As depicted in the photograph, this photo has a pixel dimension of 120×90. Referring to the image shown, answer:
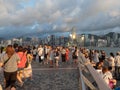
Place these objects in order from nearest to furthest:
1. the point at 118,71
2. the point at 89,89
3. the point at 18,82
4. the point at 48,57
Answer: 1. the point at 89,89
2. the point at 18,82
3. the point at 118,71
4. the point at 48,57

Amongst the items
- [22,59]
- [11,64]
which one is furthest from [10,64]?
[22,59]

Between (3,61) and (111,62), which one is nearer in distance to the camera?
(3,61)

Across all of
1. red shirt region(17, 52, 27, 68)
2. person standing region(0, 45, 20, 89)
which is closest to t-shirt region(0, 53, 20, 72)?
person standing region(0, 45, 20, 89)

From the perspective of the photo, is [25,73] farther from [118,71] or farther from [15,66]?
[118,71]

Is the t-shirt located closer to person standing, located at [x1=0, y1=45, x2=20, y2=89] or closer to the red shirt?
person standing, located at [x1=0, y1=45, x2=20, y2=89]

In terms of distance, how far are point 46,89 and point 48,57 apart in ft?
61.8

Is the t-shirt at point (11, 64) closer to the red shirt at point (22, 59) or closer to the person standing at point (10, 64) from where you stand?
the person standing at point (10, 64)

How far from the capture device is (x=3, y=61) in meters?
13.3

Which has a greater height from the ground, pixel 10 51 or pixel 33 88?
pixel 10 51

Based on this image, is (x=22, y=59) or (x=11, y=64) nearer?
(x=11, y=64)

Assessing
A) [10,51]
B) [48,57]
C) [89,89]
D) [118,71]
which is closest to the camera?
[89,89]

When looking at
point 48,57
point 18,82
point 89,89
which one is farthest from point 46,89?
point 48,57

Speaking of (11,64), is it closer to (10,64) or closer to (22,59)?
(10,64)

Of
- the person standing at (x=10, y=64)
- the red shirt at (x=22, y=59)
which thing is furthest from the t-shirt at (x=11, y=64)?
A: the red shirt at (x=22, y=59)
